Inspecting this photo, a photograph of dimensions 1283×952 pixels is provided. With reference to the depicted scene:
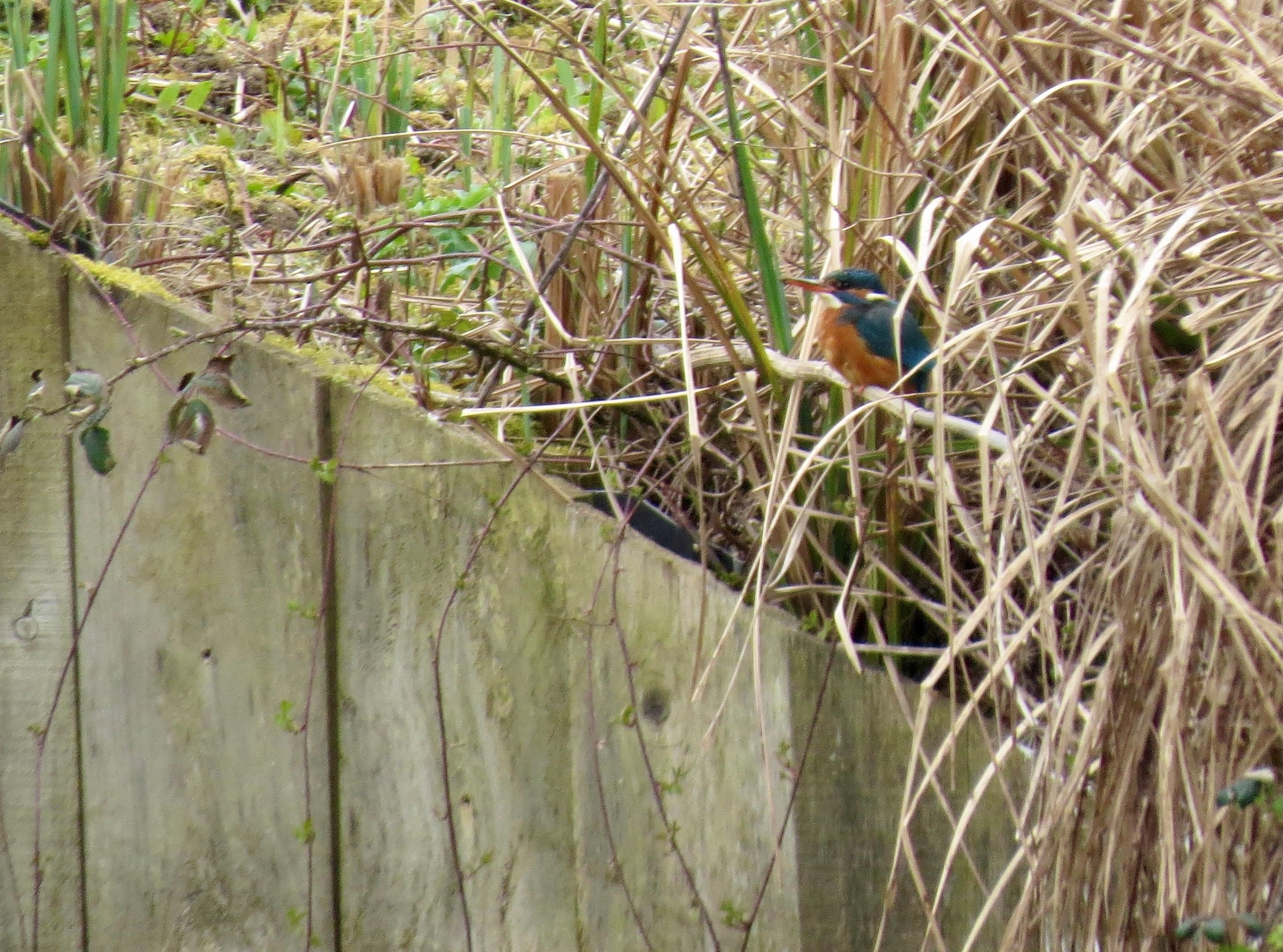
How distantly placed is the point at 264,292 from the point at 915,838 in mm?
1418

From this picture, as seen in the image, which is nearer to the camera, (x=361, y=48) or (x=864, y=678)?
(x=864, y=678)

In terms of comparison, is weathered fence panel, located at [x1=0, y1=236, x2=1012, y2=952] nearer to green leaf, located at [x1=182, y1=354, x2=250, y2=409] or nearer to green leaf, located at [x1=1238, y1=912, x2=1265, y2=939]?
green leaf, located at [x1=182, y1=354, x2=250, y2=409]

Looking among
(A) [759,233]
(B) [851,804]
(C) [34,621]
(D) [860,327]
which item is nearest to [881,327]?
(D) [860,327]

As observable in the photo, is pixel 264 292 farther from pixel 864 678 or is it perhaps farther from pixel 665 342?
pixel 864 678

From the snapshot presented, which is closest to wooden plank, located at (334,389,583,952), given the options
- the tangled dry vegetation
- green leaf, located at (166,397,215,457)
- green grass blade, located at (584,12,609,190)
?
the tangled dry vegetation

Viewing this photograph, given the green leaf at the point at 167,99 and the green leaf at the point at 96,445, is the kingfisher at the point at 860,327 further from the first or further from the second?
the green leaf at the point at 167,99

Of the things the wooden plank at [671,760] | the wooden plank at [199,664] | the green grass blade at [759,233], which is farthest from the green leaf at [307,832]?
the green grass blade at [759,233]

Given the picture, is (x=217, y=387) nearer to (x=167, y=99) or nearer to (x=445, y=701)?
(x=445, y=701)

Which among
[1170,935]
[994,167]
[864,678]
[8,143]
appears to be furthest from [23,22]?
[1170,935]

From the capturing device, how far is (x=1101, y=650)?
185 cm

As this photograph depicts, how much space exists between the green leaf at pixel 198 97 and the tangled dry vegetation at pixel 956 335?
598 mm

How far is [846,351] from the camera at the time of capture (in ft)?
6.77

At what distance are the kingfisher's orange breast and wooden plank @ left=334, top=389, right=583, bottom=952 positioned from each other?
47 centimetres

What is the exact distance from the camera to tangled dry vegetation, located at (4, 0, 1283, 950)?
1601 millimetres
